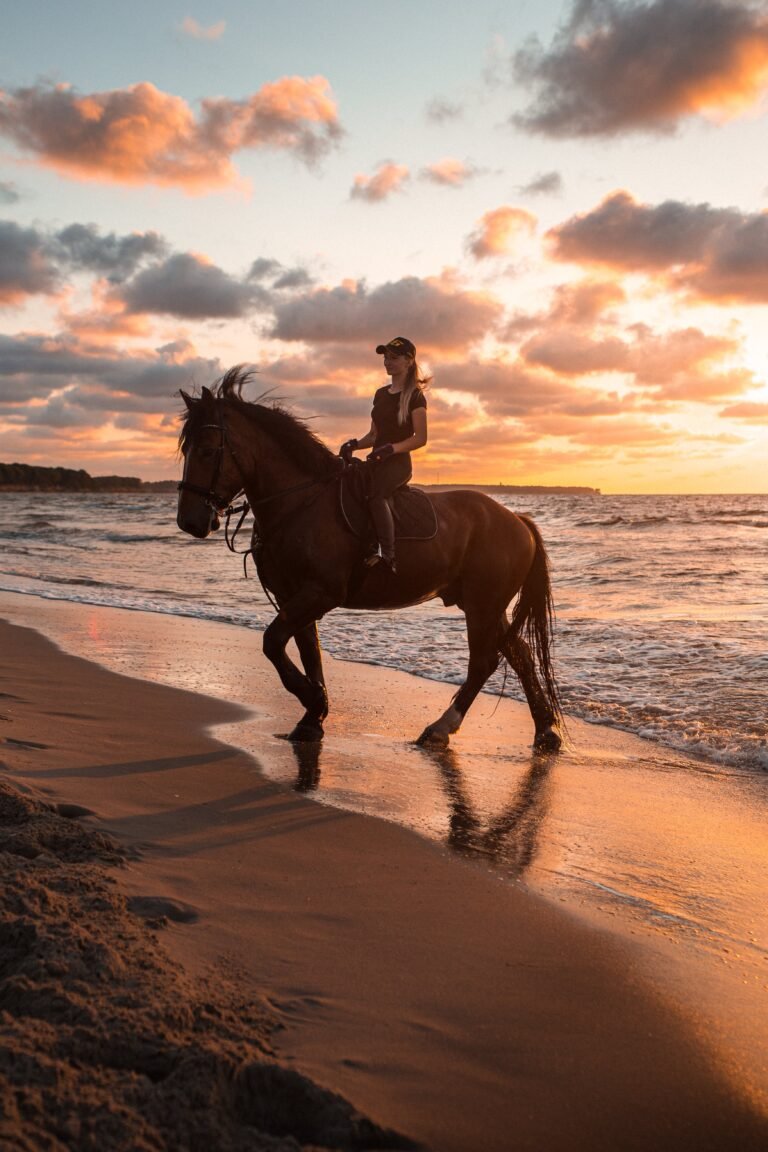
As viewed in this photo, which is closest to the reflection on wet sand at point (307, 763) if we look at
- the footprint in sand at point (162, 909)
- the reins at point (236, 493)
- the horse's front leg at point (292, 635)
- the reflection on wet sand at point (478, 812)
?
the reflection on wet sand at point (478, 812)

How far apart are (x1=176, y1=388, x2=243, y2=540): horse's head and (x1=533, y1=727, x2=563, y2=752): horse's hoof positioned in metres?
2.92

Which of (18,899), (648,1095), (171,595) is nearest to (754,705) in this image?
(648,1095)

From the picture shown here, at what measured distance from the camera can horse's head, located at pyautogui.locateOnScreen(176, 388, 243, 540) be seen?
6.30 m

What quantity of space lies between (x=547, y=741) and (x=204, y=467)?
3.27m

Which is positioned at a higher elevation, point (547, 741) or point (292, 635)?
point (292, 635)

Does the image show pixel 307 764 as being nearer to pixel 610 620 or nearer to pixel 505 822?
pixel 505 822

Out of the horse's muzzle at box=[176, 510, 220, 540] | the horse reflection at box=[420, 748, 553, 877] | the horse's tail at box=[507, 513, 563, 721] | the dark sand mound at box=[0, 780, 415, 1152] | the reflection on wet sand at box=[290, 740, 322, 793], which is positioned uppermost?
the horse's muzzle at box=[176, 510, 220, 540]

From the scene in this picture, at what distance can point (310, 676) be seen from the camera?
22.5ft

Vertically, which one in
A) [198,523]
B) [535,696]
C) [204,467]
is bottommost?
[535,696]

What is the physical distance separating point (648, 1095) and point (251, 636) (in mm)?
10165

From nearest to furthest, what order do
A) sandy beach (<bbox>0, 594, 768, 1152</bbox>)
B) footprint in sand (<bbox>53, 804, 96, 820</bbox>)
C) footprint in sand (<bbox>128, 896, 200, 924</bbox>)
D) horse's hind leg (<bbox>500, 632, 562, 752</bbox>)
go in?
sandy beach (<bbox>0, 594, 768, 1152</bbox>)
footprint in sand (<bbox>128, 896, 200, 924</bbox>)
footprint in sand (<bbox>53, 804, 96, 820</bbox>)
horse's hind leg (<bbox>500, 632, 562, 752</bbox>)

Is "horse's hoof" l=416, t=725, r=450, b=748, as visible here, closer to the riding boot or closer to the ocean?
the riding boot

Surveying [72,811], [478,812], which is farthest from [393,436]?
[72,811]

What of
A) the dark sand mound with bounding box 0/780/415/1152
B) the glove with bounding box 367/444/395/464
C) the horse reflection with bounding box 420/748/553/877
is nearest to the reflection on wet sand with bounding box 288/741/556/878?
the horse reflection with bounding box 420/748/553/877
